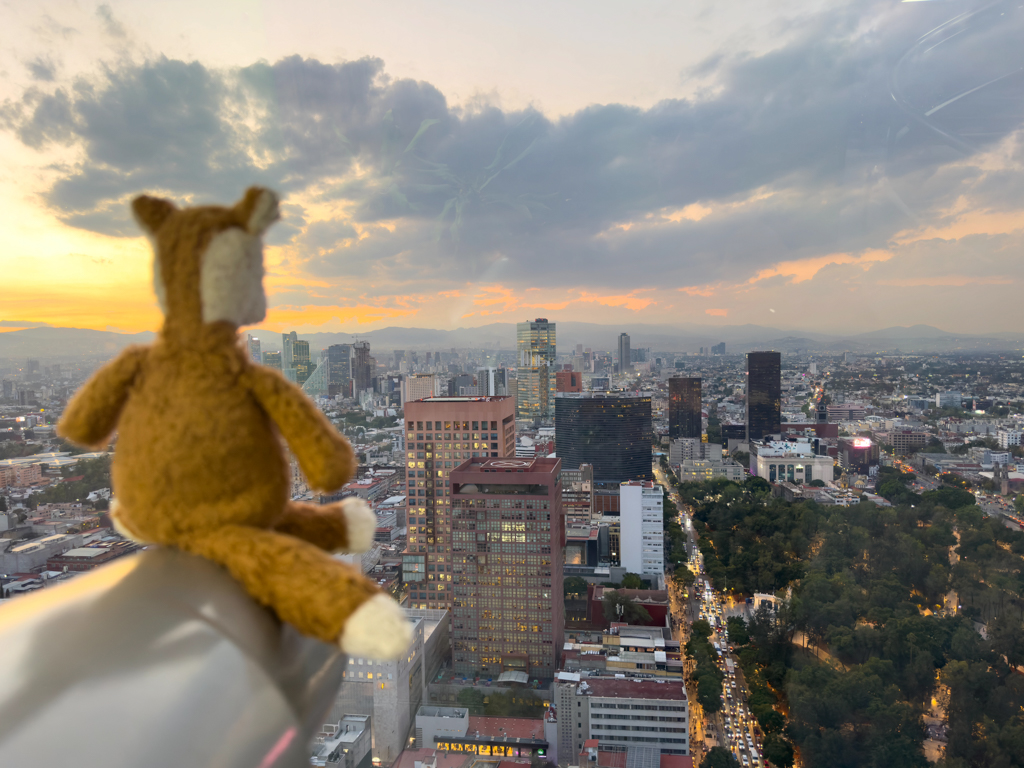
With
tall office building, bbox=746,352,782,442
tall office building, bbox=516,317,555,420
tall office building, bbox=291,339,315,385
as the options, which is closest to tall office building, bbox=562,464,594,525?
tall office building, bbox=516,317,555,420

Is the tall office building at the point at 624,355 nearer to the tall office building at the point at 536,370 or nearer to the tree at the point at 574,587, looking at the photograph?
the tall office building at the point at 536,370

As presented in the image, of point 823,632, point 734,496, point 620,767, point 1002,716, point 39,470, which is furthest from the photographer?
point 734,496

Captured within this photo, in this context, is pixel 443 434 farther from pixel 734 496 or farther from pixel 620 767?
pixel 734 496

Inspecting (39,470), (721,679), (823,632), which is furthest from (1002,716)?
(39,470)

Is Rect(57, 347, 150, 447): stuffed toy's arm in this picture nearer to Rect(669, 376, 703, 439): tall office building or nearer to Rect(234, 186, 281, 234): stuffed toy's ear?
Rect(234, 186, 281, 234): stuffed toy's ear

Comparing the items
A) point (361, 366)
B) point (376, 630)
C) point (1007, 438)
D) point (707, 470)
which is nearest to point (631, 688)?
point (361, 366)

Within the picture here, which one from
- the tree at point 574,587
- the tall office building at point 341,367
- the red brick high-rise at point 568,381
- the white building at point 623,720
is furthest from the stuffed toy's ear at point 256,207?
the red brick high-rise at point 568,381
